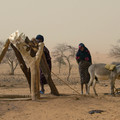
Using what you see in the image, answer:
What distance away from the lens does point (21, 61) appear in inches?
309

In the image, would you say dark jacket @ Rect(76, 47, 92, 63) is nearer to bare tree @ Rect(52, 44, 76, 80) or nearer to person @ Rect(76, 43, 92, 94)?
person @ Rect(76, 43, 92, 94)

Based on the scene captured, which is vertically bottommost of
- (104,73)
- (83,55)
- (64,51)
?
(104,73)

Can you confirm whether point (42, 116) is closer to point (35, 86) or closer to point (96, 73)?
point (35, 86)

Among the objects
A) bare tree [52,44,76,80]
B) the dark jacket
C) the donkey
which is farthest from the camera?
bare tree [52,44,76,80]

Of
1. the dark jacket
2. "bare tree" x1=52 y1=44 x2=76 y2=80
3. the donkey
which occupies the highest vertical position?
"bare tree" x1=52 y1=44 x2=76 y2=80

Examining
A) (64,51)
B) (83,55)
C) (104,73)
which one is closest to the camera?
(104,73)

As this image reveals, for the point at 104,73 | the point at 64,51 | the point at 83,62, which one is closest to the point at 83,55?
the point at 83,62

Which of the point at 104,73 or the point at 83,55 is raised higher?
the point at 83,55

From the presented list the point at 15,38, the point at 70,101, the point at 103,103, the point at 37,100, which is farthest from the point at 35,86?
the point at 103,103

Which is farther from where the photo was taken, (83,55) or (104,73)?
(83,55)

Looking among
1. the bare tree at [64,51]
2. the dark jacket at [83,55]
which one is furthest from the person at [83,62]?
the bare tree at [64,51]

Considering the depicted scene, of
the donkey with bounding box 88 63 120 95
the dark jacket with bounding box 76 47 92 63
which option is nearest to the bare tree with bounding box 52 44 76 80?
the dark jacket with bounding box 76 47 92 63

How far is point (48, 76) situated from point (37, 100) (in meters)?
1.46

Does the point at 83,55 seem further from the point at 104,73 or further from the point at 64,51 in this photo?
the point at 64,51
